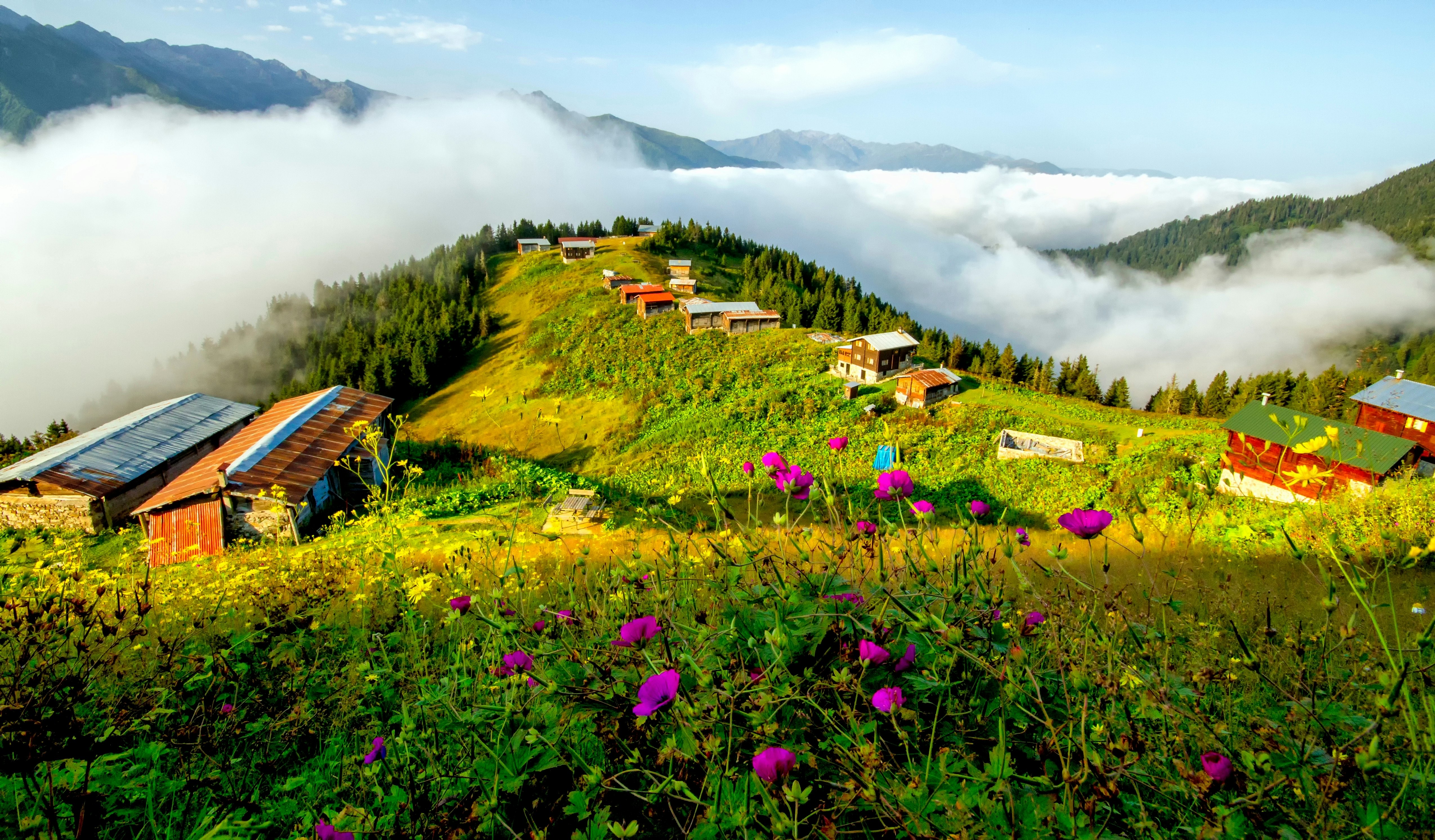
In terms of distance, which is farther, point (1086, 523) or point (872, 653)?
point (1086, 523)

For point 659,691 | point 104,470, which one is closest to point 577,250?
point 104,470

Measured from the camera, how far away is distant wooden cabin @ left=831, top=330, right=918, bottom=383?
4088 cm

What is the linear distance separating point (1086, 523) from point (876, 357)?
130ft

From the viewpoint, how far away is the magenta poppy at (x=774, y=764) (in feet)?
5.86

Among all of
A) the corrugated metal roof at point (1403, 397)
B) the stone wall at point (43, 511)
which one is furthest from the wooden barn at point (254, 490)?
the corrugated metal roof at point (1403, 397)

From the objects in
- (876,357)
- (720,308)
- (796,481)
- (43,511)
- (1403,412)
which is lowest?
(43,511)

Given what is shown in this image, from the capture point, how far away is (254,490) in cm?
1714

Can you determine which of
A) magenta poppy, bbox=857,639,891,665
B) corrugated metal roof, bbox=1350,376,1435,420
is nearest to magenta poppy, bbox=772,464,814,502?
magenta poppy, bbox=857,639,891,665

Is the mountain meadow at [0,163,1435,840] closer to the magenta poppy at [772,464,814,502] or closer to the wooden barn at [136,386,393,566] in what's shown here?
the magenta poppy at [772,464,814,502]

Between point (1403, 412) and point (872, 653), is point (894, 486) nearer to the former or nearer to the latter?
point (872, 653)

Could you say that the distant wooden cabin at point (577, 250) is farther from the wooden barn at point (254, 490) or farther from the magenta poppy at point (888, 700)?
the magenta poppy at point (888, 700)

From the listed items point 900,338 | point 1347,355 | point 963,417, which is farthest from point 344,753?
point 1347,355

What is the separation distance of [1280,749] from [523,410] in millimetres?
46095

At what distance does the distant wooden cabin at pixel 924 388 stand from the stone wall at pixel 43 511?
36943 millimetres
